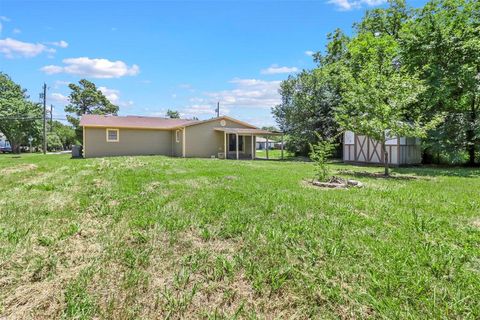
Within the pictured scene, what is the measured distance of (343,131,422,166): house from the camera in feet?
49.8

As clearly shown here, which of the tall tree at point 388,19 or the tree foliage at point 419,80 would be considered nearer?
the tree foliage at point 419,80

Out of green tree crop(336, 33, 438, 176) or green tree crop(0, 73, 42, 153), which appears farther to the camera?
green tree crop(0, 73, 42, 153)

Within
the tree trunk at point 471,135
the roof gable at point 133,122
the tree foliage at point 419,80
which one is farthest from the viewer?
the roof gable at point 133,122

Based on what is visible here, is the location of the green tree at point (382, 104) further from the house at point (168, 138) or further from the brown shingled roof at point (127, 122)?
the brown shingled roof at point (127, 122)

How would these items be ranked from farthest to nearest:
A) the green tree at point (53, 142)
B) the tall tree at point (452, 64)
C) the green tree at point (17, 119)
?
the green tree at point (53, 142) → the green tree at point (17, 119) → the tall tree at point (452, 64)

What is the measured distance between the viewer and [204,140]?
21266 millimetres

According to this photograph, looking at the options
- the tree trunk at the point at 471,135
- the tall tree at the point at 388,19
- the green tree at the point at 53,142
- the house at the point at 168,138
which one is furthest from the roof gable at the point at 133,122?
the green tree at the point at 53,142

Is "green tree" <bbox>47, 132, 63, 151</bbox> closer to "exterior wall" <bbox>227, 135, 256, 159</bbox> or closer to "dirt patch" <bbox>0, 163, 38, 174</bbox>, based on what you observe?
"exterior wall" <bbox>227, 135, 256, 159</bbox>

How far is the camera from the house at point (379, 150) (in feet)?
49.8

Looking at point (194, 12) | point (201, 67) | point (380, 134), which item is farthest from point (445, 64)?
point (201, 67)

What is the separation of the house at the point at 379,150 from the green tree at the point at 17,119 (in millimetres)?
33388

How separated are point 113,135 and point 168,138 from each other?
411cm

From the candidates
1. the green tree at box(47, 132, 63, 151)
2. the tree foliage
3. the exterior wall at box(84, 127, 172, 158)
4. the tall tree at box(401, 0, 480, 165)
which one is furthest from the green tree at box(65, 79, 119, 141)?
the tall tree at box(401, 0, 480, 165)

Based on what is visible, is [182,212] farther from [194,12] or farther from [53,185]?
[194,12]
